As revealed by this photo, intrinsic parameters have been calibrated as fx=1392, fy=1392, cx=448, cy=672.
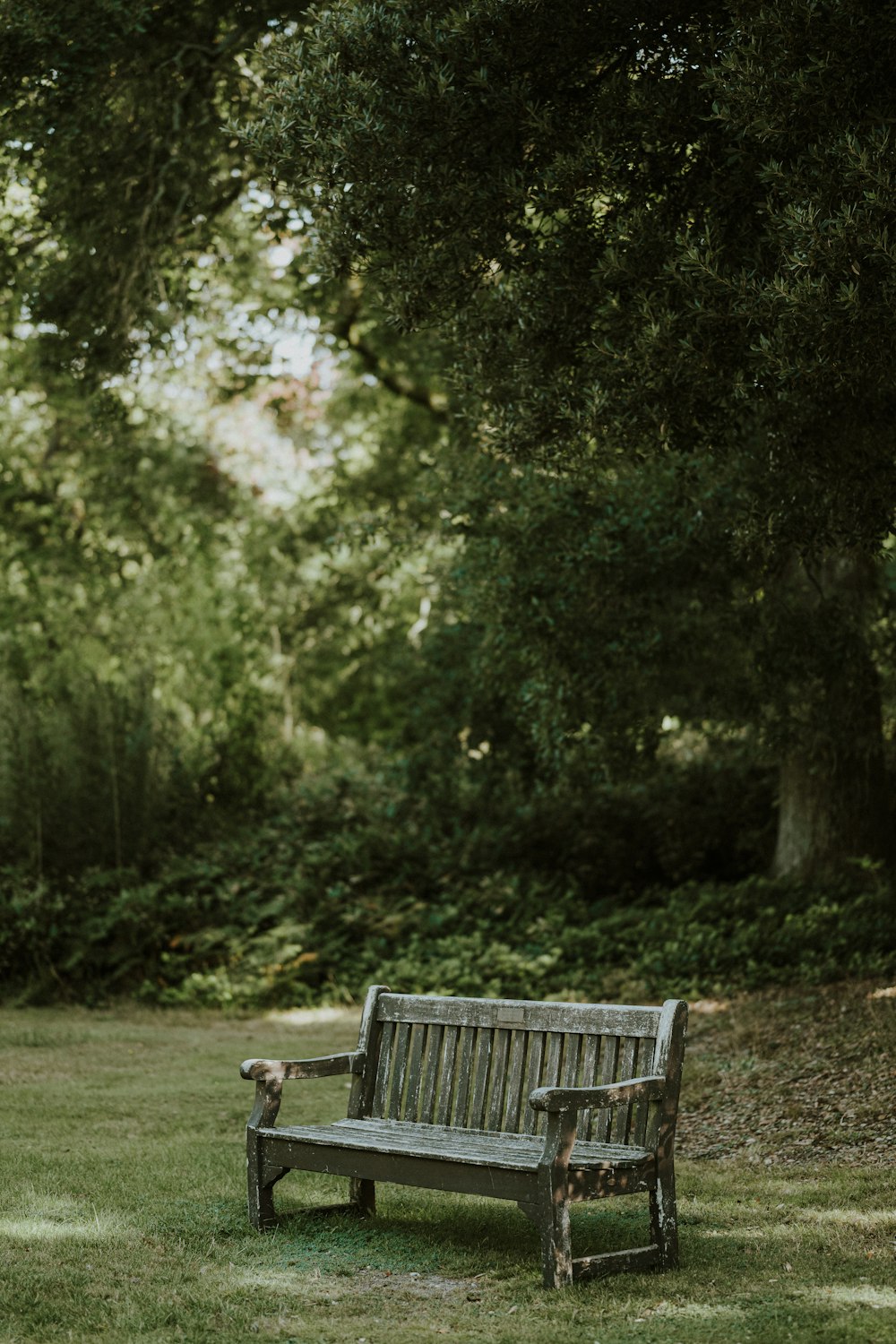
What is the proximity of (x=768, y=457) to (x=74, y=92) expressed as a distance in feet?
16.9

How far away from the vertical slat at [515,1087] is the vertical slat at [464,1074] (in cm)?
23

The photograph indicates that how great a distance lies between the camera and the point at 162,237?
1080cm

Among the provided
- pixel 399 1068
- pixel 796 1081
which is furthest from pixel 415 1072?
pixel 796 1081

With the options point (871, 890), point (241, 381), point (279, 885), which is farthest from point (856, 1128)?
point (241, 381)

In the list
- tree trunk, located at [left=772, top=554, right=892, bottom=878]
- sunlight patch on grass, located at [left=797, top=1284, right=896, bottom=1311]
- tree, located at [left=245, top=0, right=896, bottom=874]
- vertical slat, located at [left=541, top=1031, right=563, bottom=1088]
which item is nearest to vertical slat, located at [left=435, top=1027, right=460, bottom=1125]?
vertical slat, located at [left=541, top=1031, right=563, bottom=1088]

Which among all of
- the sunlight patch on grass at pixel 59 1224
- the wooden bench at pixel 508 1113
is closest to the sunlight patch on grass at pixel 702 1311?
the wooden bench at pixel 508 1113

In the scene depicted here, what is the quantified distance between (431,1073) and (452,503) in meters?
6.11

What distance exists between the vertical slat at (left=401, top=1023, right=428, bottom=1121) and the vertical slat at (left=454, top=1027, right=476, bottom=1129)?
0.22m

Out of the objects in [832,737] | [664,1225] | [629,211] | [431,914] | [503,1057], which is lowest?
[664,1225]

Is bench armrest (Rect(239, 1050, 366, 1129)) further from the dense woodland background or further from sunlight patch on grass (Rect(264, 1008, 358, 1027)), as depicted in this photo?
sunlight patch on grass (Rect(264, 1008, 358, 1027))

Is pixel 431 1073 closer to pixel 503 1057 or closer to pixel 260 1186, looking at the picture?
pixel 503 1057

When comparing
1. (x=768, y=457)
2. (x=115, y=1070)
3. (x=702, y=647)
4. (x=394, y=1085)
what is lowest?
(x=115, y=1070)

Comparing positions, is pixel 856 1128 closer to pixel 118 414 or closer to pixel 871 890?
pixel 871 890

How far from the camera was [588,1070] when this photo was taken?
5445 mm
